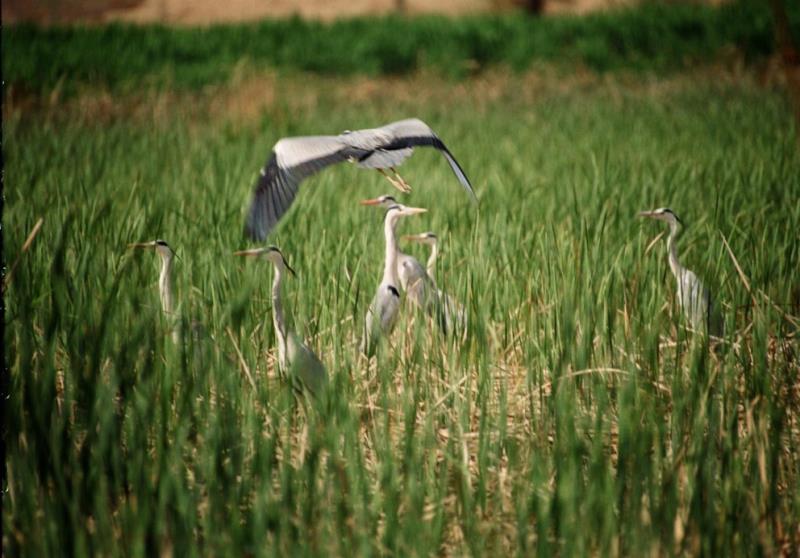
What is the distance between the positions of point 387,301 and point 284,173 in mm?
609

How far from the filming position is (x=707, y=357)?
2.50 metres

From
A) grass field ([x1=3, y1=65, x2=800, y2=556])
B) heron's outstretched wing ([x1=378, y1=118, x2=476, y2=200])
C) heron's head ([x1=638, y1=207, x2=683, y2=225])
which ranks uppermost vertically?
heron's outstretched wing ([x1=378, y1=118, x2=476, y2=200])

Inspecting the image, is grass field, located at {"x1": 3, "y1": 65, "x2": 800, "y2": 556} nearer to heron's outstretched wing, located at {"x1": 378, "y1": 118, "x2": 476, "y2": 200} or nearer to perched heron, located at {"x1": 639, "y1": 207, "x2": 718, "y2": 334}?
perched heron, located at {"x1": 639, "y1": 207, "x2": 718, "y2": 334}

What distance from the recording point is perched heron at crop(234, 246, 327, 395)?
233 cm

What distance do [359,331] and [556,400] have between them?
827 mm

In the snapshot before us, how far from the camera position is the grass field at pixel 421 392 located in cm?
178

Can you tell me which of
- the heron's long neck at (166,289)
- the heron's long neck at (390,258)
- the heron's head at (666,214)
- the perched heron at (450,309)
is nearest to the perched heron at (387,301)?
the heron's long neck at (390,258)

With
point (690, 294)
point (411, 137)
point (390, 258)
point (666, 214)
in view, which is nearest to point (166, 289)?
point (390, 258)

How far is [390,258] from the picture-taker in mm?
3184

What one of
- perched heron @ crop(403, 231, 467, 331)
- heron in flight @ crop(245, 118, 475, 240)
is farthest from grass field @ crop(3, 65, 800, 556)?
heron in flight @ crop(245, 118, 475, 240)

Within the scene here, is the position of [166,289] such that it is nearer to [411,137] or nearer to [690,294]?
[411,137]

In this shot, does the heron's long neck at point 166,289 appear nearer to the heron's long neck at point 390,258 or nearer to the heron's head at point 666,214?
the heron's long neck at point 390,258

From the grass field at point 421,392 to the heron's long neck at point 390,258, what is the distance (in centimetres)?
11

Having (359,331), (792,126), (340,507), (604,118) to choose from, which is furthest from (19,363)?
(604,118)
